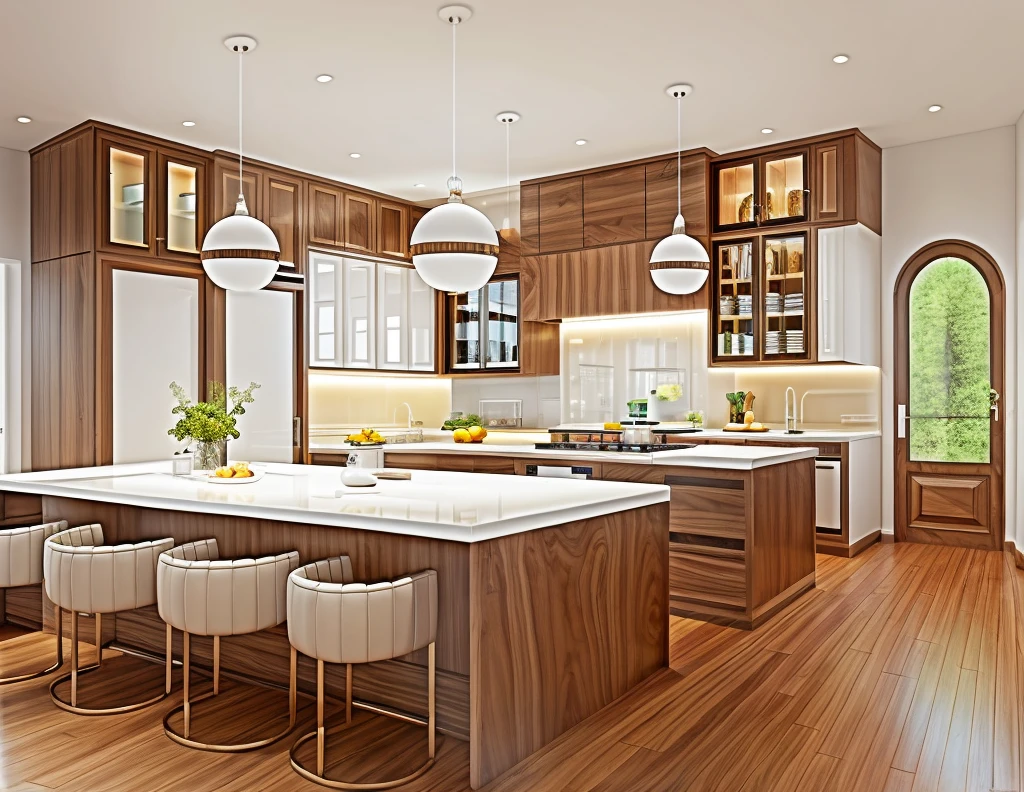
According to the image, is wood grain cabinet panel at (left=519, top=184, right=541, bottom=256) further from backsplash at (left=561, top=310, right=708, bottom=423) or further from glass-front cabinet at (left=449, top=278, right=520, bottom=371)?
backsplash at (left=561, top=310, right=708, bottom=423)

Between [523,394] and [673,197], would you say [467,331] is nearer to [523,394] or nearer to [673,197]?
[523,394]

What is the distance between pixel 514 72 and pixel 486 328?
3.19 meters

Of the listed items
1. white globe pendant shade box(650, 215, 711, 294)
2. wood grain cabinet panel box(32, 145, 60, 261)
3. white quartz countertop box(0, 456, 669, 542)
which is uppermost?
wood grain cabinet panel box(32, 145, 60, 261)

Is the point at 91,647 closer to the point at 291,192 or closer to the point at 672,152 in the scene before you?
the point at 291,192

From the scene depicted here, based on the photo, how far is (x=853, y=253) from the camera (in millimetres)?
5992

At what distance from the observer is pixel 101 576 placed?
9.74 feet

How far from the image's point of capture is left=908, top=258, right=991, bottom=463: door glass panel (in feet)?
20.1

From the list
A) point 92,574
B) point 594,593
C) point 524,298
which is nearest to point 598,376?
point 524,298

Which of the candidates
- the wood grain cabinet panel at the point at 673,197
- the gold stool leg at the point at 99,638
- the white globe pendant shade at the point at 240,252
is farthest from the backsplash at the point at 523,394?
the gold stool leg at the point at 99,638

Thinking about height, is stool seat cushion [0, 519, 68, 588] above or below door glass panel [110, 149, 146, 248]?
below

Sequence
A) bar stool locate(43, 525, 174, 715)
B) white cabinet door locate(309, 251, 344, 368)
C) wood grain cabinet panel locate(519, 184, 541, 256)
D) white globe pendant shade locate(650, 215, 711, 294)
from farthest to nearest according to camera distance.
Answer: wood grain cabinet panel locate(519, 184, 541, 256)
white cabinet door locate(309, 251, 344, 368)
white globe pendant shade locate(650, 215, 711, 294)
bar stool locate(43, 525, 174, 715)

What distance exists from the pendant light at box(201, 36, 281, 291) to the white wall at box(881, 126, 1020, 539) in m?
4.81

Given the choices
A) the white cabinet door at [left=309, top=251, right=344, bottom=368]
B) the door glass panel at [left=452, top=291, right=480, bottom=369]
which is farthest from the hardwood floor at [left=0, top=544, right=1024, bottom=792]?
the door glass panel at [left=452, top=291, right=480, bottom=369]

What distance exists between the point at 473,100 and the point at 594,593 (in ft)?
11.4
